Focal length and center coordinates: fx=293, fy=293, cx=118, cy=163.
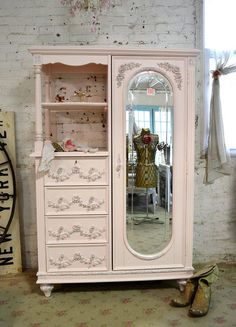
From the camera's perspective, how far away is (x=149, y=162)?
7.25 ft

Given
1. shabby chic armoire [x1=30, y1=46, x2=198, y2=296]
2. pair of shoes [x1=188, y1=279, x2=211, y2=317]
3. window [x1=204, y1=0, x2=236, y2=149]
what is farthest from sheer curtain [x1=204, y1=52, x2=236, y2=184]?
pair of shoes [x1=188, y1=279, x2=211, y2=317]

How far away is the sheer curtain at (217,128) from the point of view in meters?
2.56

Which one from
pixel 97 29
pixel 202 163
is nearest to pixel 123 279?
pixel 202 163

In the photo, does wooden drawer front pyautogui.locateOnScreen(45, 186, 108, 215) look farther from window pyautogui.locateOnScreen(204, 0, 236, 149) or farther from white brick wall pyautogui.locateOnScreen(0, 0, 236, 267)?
window pyautogui.locateOnScreen(204, 0, 236, 149)

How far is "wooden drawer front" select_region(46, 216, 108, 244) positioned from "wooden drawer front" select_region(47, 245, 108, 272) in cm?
5

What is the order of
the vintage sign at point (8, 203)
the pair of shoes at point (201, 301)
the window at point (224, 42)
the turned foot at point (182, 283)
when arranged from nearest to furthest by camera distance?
the pair of shoes at point (201, 301), the turned foot at point (182, 283), the vintage sign at point (8, 203), the window at point (224, 42)

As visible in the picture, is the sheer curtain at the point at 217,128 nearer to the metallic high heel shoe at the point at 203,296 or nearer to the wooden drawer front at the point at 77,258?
the metallic high heel shoe at the point at 203,296

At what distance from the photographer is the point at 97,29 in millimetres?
2561

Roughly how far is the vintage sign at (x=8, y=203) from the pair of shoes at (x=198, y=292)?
1.40 m

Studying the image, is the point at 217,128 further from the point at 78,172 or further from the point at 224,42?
the point at 78,172

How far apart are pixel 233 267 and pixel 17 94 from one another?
2.49 m

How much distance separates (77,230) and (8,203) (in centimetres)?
78

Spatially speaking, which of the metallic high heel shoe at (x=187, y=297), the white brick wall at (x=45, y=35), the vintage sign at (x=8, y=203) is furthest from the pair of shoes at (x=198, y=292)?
the vintage sign at (x=8, y=203)

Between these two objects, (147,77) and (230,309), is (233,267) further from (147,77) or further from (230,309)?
(147,77)
